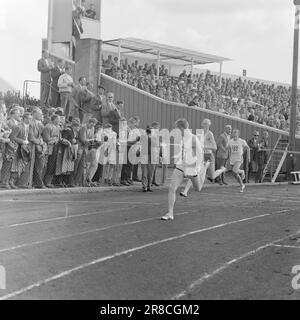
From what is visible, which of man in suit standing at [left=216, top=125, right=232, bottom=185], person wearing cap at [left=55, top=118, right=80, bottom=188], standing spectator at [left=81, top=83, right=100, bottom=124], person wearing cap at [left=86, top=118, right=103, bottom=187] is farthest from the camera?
man in suit standing at [left=216, top=125, right=232, bottom=185]

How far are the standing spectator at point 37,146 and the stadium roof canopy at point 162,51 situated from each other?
17.0m

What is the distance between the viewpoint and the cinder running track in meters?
7.17

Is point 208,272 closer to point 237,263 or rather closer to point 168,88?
point 237,263

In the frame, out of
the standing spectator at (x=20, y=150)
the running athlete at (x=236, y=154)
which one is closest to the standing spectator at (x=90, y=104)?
the running athlete at (x=236, y=154)

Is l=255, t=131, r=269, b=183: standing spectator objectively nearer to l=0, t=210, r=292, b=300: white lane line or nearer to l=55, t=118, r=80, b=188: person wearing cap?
l=55, t=118, r=80, b=188: person wearing cap

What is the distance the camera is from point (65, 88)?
72.5ft

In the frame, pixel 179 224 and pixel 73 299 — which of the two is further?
pixel 179 224

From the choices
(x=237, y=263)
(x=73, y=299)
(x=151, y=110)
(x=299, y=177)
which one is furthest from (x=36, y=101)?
(x=73, y=299)

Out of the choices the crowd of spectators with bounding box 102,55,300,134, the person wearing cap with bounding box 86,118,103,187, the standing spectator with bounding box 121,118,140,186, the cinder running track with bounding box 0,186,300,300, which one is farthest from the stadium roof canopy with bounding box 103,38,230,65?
the cinder running track with bounding box 0,186,300,300

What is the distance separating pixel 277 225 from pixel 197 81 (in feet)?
78.7

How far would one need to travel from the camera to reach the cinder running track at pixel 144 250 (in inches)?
282

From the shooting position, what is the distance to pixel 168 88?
3080 centimetres

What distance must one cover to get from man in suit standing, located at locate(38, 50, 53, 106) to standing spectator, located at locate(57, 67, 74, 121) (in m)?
0.53
